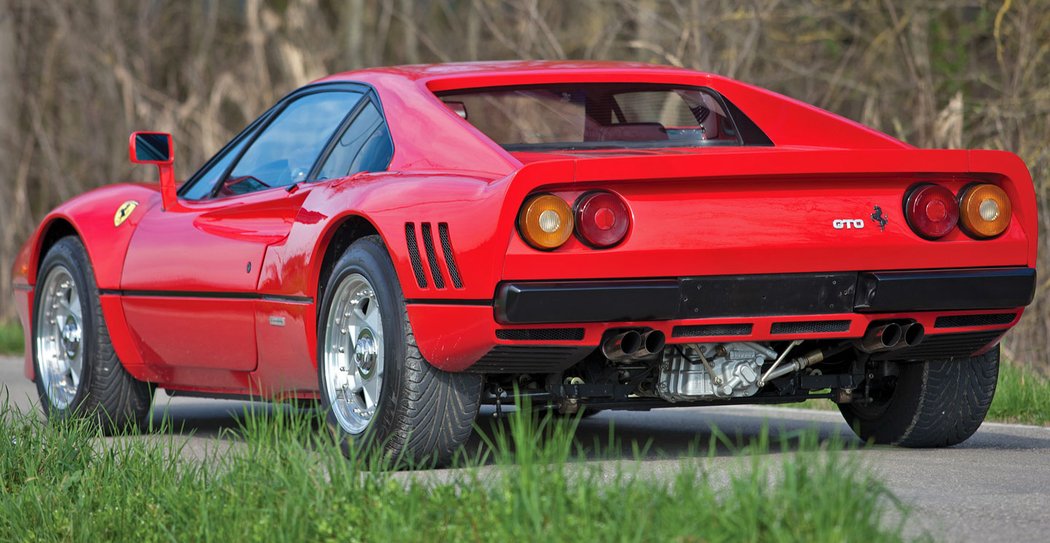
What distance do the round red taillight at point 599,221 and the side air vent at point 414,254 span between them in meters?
0.51

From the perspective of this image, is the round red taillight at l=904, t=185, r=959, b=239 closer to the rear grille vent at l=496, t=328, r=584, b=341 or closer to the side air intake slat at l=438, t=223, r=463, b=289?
the rear grille vent at l=496, t=328, r=584, b=341

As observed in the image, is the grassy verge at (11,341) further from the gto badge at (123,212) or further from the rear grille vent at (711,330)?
the rear grille vent at (711,330)

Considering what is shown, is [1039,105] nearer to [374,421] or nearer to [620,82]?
[620,82]

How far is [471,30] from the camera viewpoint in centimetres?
1648

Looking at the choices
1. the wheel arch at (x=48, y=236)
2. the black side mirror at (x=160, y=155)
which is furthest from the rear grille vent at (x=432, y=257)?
the wheel arch at (x=48, y=236)

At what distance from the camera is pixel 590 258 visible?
5.02 m

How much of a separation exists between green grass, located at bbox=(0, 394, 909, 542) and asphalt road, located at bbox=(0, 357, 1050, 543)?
16 cm

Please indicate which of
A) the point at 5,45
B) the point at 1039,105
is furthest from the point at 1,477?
the point at 5,45

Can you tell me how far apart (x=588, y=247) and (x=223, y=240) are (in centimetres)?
200

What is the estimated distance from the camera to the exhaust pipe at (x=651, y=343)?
5.16 metres

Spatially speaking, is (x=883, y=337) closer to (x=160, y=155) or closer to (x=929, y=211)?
(x=929, y=211)

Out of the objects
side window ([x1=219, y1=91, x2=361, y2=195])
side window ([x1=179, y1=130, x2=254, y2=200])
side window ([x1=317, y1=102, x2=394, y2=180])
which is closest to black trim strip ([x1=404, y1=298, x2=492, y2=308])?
side window ([x1=317, y1=102, x2=394, y2=180])

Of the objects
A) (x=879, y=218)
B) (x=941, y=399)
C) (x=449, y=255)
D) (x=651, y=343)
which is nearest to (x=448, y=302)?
(x=449, y=255)

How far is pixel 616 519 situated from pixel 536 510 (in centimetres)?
18
